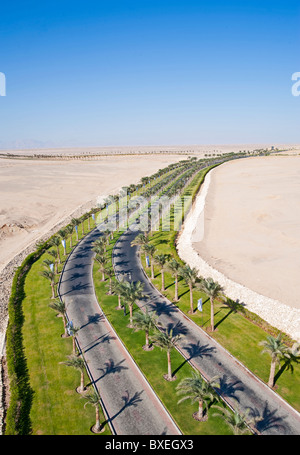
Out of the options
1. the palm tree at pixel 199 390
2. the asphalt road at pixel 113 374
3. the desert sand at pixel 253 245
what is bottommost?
the asphalt road at pixel 113 374

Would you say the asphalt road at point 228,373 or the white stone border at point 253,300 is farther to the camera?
the white stone border at point 253,300

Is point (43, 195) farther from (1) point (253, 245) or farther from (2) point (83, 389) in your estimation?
(2) point (83, 389)

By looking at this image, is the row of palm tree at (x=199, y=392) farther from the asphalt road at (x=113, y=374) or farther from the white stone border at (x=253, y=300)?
the white stone border at (x=253, y=300)

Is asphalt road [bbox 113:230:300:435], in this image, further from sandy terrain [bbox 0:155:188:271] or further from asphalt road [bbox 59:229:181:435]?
sandy terrain [bbox 0:155:188:271]

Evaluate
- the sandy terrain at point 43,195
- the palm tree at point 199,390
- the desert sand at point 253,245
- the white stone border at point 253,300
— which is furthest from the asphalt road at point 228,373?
the sandy terrain at point 43,195
